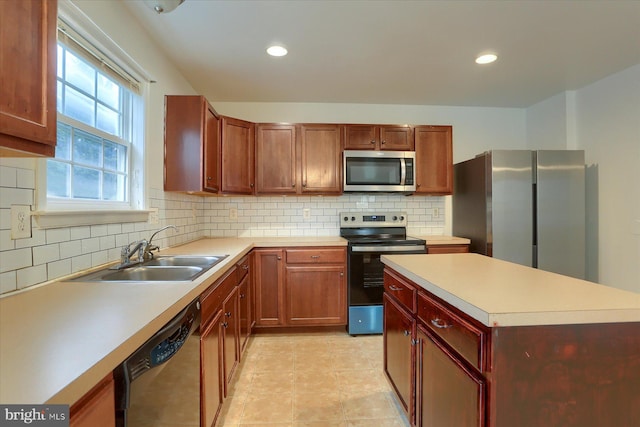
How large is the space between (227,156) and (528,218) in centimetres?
285

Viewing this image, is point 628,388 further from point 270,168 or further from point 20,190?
point 270,168

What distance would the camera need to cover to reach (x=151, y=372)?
0.86m

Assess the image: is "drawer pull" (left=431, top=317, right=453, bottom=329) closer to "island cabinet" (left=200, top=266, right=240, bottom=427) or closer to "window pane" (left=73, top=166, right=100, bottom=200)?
"island cabinet" (left=200, top=266, right=240, bottom=427)

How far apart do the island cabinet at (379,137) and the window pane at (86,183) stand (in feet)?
7.07

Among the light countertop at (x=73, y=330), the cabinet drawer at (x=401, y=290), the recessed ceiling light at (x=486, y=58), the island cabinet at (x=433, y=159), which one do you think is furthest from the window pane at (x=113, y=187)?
the recessed ceiling light at (x=486, y=58)

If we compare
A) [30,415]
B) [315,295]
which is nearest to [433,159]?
[315,295]

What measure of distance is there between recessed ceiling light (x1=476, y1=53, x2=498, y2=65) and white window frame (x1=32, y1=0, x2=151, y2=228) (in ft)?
8.25

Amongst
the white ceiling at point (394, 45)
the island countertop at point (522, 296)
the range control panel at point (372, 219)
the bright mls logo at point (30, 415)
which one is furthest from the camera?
the range control panel at point (372, 219)

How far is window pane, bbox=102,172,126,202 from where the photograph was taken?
1.78 metres

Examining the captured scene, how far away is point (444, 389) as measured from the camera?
1165mm

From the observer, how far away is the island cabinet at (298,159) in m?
3.09

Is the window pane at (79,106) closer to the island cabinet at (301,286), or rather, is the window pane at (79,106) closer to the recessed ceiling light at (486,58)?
the island cabinet at (301,286)

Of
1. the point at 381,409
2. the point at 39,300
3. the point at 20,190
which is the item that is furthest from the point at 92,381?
the point at 381,409

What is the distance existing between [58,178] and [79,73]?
1.88ft
